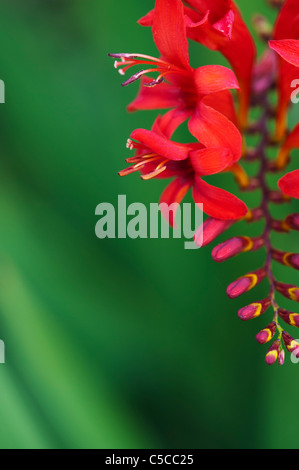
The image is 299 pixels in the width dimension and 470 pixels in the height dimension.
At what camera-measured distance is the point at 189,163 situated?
0.83m

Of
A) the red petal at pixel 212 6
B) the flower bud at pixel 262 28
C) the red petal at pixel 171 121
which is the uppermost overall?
the flower bud at pixel 262 28

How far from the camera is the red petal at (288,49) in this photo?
0.70 meters

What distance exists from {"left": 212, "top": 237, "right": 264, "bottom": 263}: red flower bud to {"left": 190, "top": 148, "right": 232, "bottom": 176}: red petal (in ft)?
0.38

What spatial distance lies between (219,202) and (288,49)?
22 centimetres

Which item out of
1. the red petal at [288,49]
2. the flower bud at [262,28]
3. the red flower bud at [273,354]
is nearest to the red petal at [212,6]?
the red petal at [288,49]

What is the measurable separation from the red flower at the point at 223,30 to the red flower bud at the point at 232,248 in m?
0.29

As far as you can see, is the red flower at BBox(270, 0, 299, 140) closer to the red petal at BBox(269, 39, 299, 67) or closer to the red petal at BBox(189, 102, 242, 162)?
the red petal at BBox(269, 39, 299, 67)

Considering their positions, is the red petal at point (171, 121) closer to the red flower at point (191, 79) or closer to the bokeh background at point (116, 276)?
the red flower at point (191, 79)

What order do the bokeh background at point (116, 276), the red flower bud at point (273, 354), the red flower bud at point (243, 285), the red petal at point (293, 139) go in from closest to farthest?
the red flower bud at point (273, 354)
the red flower bud at point (243, 285)
the red petal at point (293, 139)
the bokeh background at point (116, 276)

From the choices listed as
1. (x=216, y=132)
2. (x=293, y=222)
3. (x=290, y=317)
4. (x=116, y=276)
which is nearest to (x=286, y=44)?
(x=216, y=132)

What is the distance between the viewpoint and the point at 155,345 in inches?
46.6

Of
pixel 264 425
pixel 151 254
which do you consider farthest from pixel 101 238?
pixel 264 425

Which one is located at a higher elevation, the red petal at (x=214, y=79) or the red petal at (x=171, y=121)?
the red petal at (x=214, y=79)
